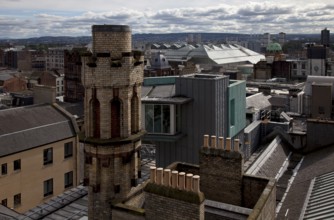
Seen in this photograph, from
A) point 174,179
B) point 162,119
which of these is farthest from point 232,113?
point 174,179

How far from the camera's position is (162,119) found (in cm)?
3092

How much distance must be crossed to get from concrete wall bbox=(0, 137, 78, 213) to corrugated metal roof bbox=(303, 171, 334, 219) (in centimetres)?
2556

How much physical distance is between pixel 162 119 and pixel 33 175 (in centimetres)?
1520

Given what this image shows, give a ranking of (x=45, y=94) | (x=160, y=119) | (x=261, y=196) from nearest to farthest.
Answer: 1. (x=261, y=196)
2. (x=160, y=119)
3. (x=45, y=94)

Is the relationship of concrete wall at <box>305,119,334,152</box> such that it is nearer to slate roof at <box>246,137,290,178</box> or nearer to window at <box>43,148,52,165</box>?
slate roof at <box>246,137,290,178</box>

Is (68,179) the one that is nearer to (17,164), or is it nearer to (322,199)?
(17,164)

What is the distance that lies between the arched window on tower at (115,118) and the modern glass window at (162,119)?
1400 cm

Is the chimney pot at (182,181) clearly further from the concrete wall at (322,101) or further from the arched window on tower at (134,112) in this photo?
the concrete wall at (322,101)

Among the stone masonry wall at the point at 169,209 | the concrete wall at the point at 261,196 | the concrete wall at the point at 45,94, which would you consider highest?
the concrete wall at the point at 45,94

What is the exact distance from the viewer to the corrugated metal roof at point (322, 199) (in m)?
17.8

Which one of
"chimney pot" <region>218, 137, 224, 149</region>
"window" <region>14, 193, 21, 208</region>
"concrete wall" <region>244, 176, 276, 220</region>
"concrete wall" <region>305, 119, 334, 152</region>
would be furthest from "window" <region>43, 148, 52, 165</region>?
"concrete wall" <region>244, 176, 276, 220</region>

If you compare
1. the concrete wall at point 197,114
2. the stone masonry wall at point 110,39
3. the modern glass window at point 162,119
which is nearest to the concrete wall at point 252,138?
the concrete wall at point 197,114

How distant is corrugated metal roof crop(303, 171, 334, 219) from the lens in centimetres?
1775

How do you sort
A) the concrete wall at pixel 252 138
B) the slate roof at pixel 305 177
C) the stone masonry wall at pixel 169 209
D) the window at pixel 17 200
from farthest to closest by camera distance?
the window at pixel 17 200 < the concrete wall at pixel 252 138 < the slate roof at pixel 305 177 < the stone masonry wall at pixel 169 209
